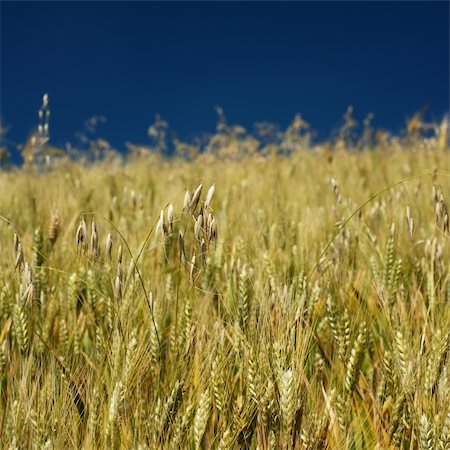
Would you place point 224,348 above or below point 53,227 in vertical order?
below

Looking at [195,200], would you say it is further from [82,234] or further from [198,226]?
[82,234]

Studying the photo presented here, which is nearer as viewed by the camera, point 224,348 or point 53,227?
A: point 224,348

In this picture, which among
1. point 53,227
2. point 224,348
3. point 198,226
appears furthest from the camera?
point 53,227

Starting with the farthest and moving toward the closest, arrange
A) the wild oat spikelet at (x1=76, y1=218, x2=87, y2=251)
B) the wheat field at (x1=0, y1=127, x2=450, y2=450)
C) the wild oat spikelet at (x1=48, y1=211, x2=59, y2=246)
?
1. the wild oat spikelet at (x1=48, y1=211, x2=59, y2=246)
2. the wild oat spikelet at (x1=76, y1=218, x2=87, y2=251)
3. the wheat field at (x1=0, y1=127, x2=450, y2=450)

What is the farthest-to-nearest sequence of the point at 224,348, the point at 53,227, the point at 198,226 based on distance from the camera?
1. the point at 53,227
2. the point at 224,348
3. the point at 198,226

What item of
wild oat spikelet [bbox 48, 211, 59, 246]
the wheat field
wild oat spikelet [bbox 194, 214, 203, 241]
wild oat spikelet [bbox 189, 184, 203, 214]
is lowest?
the wheat field

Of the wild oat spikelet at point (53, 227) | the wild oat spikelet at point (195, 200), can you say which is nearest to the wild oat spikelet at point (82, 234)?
the wild oat spikelet at point (195, 200)

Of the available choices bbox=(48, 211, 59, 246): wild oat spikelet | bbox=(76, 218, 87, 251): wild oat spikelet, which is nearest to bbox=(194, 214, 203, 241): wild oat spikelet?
bbox=(76, 218, 87, 251): wild oat spikelet

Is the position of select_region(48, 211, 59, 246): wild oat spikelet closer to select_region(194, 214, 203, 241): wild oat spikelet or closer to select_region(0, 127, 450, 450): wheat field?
select_region(0, 127, 450, 450): wheat field

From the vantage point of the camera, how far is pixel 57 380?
3.83 ft

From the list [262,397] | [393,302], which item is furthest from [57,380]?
[393,302]

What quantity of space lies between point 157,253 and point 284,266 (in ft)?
1.52

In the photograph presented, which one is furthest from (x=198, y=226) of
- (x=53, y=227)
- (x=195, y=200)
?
(x=53, y=227)

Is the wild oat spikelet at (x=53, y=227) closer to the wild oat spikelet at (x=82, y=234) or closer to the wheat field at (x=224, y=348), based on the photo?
the wheat field at (x=224, y=348)
